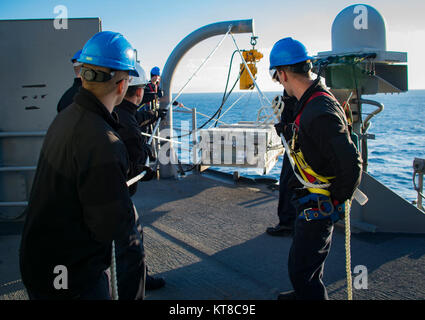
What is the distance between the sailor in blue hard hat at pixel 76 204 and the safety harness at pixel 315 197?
54.1 inches

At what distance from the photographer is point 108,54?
6.40ft

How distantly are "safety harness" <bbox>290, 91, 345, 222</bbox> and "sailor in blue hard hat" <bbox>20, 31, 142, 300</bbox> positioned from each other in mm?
1374

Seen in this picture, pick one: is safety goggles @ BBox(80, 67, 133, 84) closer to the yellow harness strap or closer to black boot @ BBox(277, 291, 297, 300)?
the yellow harness strap

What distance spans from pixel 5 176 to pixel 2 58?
1.58 meters

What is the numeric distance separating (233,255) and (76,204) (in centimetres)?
295

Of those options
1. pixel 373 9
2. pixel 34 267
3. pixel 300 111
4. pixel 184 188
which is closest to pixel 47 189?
pixel 34 267

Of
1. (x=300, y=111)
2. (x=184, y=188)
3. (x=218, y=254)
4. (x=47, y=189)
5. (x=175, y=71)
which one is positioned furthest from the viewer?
(x=175, y=71)

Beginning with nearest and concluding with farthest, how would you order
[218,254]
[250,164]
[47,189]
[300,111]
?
[47,189] < [300,111] < [218,254] < [250,164]

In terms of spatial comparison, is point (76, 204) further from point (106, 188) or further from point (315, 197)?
point (315, 197)

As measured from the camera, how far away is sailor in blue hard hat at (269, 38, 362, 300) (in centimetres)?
244

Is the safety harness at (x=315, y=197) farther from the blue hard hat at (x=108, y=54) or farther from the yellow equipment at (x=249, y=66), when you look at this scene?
the yellow equipment at (x=249, y=66)

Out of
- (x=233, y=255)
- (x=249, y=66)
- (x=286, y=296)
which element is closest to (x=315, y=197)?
(x=286, y=296)

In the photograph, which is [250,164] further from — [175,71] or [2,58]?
[2,58]

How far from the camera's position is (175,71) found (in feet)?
26.3
